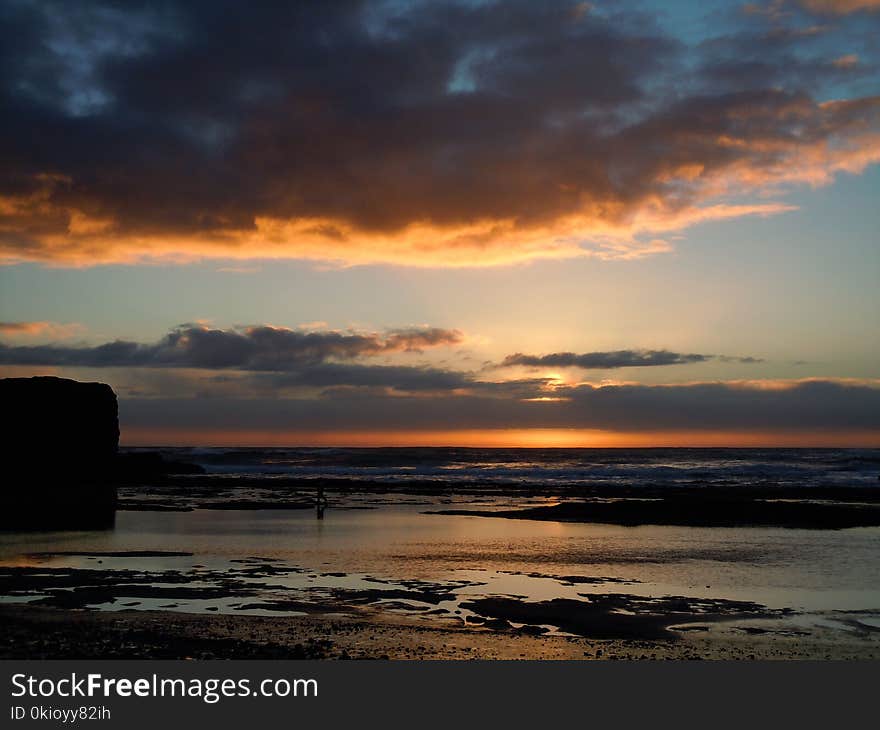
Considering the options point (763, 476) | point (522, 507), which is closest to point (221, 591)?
point (522, 507)

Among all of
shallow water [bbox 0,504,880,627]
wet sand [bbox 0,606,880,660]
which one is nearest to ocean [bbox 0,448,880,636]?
shallow water [bbox 0,504,880,627]

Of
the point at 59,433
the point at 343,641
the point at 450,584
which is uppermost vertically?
the point at 59,433

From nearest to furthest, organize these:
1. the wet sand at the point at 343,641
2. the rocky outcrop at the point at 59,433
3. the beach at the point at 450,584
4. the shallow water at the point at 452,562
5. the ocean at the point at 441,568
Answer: the wet sand at the point at 343,641, the beach at the point at 450,584, the ocean at the point at 441,568, the shallow water at the point at 452,562, the rocky outcrop at the point at 59,433

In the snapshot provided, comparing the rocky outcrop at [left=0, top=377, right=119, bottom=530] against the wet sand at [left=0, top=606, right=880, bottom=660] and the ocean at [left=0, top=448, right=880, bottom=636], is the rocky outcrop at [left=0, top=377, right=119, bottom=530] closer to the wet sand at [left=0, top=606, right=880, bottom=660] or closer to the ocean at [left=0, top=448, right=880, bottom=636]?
the ocean at [left=0, top=448, right=880, bottom=636]

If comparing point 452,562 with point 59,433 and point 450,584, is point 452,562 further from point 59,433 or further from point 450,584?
point 59,433

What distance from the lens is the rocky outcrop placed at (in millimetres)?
69125

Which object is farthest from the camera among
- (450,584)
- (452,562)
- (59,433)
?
(59,433)

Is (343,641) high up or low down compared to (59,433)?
down

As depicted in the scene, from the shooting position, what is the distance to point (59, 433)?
72.3 m

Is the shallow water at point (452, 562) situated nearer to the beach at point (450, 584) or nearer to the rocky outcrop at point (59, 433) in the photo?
the beach at point (450, 584)

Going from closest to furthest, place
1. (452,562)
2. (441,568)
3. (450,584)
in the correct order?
(450,584)
(441,568)
(452,562)

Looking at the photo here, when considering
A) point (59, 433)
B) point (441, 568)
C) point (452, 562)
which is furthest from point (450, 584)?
point (59, 433)

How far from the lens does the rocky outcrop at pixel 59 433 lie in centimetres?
6912

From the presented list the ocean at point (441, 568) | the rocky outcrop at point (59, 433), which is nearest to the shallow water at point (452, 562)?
the ocean at point (441, 568)
